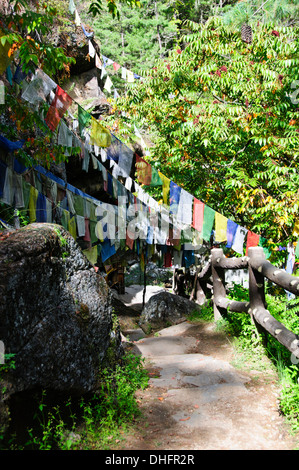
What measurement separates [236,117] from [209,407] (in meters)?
6.42

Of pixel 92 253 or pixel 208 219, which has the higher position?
pixel 208 219

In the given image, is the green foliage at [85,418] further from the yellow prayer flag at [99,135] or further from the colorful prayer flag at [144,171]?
the colorful prayer flag at [144,171]

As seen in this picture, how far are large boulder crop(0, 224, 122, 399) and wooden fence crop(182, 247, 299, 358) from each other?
1.66 m

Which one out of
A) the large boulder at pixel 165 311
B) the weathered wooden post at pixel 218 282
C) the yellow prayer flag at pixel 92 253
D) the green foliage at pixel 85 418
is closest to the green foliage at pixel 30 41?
the green foliage at pixel 85 418

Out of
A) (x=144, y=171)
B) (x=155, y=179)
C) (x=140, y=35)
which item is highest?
(x=140, y=35)

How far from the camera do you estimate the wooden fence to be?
329 centimetres

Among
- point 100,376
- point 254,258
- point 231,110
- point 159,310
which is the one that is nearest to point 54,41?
point 231,110

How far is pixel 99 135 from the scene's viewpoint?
636cm

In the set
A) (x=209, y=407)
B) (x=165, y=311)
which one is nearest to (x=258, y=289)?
(x=209, y=407)

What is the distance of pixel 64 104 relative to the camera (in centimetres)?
567

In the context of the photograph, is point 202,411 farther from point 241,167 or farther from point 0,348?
point 241,167

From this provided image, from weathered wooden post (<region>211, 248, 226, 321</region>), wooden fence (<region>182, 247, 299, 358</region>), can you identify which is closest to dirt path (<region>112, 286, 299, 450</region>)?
wooden fence (<region>182, 247, 299, 358</region>)

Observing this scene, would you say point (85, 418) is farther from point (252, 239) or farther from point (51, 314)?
point (252, 239)

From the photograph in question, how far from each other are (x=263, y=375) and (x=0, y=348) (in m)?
2.90
